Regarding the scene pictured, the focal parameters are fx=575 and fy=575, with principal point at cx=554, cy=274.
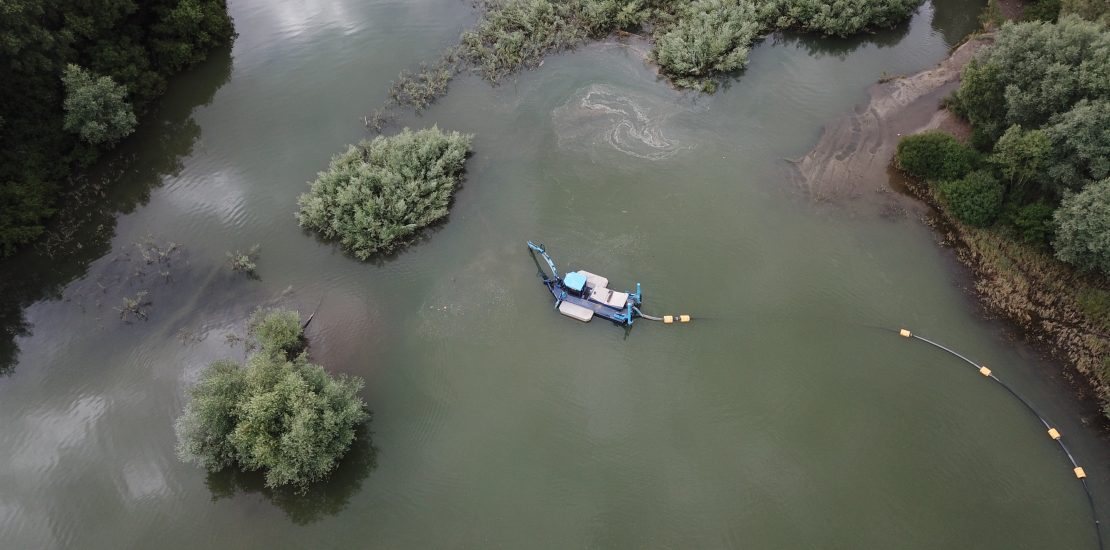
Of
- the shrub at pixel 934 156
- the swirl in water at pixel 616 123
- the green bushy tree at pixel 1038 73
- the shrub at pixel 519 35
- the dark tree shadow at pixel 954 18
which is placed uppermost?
the green bushy tree at pixel 1038 73

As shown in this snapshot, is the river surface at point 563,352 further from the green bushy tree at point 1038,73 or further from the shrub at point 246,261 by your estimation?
the green bushy tree at point 1038,73

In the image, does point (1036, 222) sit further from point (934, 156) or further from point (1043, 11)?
point (1043, 11)

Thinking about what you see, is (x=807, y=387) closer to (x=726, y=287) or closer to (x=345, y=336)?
(x=726, y=287)

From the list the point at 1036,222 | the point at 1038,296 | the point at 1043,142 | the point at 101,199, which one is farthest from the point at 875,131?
the point at 101,199

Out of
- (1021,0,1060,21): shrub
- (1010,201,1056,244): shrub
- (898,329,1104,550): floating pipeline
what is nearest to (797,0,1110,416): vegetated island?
(1010,201,1056,244): shrub

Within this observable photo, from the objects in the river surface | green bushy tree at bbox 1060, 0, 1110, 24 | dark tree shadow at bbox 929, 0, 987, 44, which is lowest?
the river surface

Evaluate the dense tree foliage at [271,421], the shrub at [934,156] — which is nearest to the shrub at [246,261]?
the dense tree foliage at [271,421]

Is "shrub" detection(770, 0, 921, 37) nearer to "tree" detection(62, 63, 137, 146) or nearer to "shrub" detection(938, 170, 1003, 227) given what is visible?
"shrub" detection(938, 170, 1003, 227)
